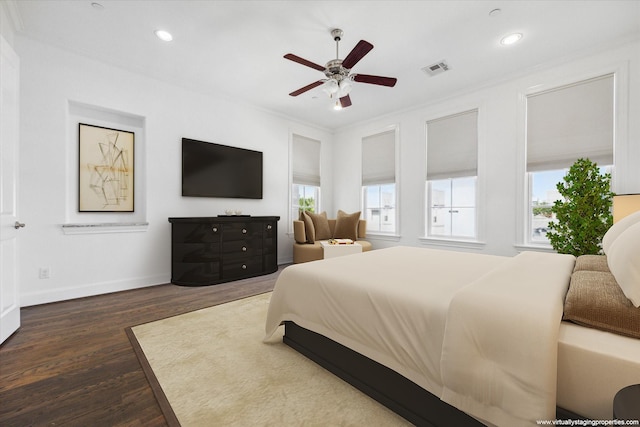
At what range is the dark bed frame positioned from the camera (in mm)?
1185

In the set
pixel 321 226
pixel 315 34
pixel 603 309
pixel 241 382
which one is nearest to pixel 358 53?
pixel 315 34

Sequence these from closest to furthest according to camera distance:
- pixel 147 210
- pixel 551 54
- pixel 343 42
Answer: pixel 343 42
pixel 551 54
pixel 147 210

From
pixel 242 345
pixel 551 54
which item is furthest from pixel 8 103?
pixel 551 54

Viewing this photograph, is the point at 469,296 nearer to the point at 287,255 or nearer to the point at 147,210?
the point at 147,210

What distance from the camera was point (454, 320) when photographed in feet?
3.58

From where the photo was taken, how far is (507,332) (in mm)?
977

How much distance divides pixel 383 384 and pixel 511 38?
3.58m

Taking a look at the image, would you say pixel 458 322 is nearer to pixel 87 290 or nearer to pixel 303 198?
pixel 87 290

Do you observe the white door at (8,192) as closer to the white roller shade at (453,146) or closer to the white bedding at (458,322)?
the white bedding at (458,322)

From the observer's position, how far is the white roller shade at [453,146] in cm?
416

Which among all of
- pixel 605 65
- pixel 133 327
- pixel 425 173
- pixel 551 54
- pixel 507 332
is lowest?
pixel 133 327

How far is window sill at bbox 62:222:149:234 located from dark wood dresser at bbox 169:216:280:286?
42 cm

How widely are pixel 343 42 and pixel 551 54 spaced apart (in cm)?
251

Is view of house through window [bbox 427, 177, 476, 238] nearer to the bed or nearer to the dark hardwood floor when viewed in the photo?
the bed
